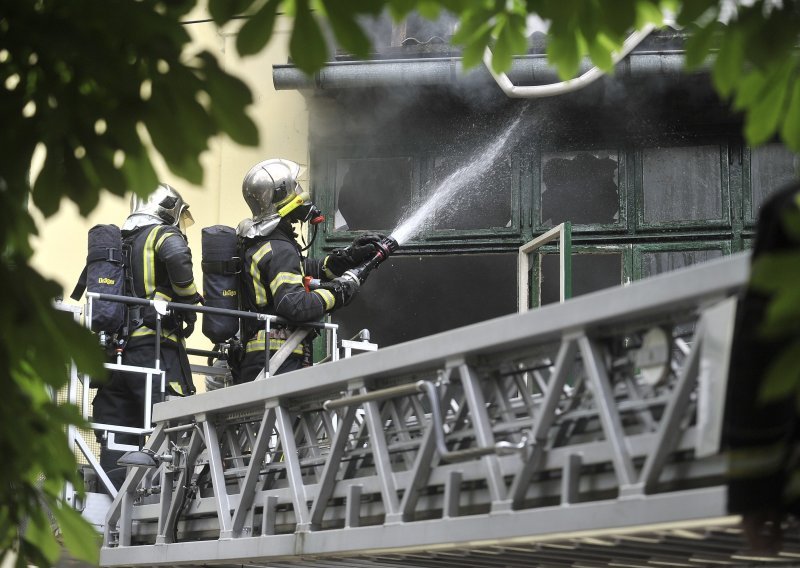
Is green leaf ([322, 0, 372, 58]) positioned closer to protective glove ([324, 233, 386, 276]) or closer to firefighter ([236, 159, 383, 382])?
firefighter ([236, 159, 383, 382])

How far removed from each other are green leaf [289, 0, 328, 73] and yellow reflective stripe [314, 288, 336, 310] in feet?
18.4

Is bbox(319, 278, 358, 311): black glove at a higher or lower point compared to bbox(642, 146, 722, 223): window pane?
lower

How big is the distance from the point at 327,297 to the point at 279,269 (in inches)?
12.1

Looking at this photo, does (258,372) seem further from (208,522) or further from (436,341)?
(436,341)

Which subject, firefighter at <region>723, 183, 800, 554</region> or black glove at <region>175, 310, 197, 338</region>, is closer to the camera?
firefighter at <region>723, 183, 800, 554</region>

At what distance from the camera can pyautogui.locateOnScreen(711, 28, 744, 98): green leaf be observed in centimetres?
366

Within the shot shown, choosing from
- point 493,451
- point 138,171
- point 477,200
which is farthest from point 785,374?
point 477,200

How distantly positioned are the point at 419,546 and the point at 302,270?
340 centimetres

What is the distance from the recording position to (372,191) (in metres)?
12.1

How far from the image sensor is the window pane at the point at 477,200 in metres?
11.9

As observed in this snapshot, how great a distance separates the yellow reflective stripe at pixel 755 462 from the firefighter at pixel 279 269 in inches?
Answer: 195

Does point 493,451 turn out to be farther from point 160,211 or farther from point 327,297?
point 160,211

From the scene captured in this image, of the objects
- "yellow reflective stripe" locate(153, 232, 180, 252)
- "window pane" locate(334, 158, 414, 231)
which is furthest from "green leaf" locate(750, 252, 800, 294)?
"window pane" locate(334, 158, 414, 231)

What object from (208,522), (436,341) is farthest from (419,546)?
(208,522)
